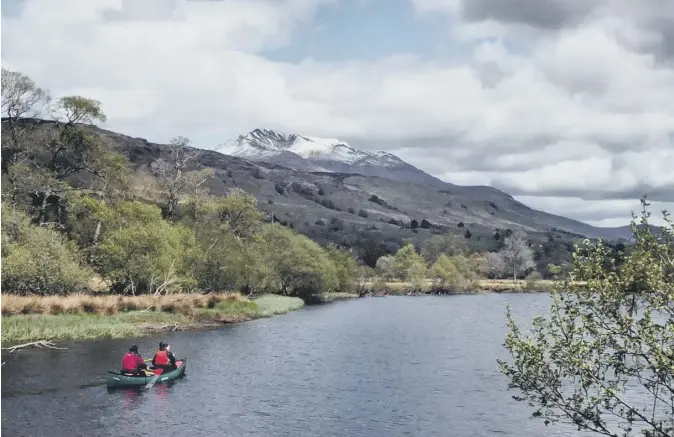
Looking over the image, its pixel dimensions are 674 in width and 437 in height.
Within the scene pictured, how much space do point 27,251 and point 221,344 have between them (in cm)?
2158

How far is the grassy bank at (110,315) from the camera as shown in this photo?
5825 centimetres

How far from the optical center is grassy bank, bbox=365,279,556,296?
165 metres

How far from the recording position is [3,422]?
110 ft

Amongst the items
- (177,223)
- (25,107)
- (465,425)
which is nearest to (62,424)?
(465,425)

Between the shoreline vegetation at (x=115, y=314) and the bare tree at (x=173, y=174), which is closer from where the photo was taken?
the shoreline vegetation at (x=115, y=314)

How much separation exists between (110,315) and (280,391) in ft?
101

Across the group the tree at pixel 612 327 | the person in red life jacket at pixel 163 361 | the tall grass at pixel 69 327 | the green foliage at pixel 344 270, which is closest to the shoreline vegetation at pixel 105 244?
the tall grass at pixel 69 327

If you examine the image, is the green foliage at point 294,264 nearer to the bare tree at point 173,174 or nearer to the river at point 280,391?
the bare tree at point 173,174

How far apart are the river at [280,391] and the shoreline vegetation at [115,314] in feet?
8.76

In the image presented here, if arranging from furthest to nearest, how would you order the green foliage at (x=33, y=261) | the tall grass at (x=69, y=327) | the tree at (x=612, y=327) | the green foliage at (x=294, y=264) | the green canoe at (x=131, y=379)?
the green foliage at (x=294, y=264) < the green foliage at (x=33, y=261) < the tall grass at (x=69, y=327) < the green canoe at (x=131, y=379) < the tree at (x=612, y=327)

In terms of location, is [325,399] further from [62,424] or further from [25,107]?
[25,107]

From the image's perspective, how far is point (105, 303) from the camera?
6950cm

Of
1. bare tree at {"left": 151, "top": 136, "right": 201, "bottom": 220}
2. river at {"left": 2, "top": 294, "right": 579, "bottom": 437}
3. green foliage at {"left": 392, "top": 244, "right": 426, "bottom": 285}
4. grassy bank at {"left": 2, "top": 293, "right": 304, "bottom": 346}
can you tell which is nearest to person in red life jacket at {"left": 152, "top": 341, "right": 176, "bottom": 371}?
river at {"left": 2, "top": 294, "right": 579, "bottom": 437}

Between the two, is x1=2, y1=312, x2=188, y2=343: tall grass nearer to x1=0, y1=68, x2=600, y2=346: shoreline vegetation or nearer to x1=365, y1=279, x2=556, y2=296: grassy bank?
x1=0, y1=68, x2=600, y2=346: shoreline vegetation
